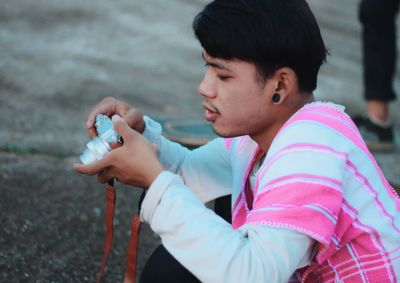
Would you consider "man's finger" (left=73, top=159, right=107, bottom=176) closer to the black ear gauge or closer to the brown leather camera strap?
the brown leather camera strap

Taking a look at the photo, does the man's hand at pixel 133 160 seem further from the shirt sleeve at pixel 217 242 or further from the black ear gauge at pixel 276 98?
the black ear gauge at pixel 276 98

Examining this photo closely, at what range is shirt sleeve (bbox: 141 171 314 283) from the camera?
1350mm

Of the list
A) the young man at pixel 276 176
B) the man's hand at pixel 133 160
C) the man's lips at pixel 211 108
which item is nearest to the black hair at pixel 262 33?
the young man at pixel 276 176

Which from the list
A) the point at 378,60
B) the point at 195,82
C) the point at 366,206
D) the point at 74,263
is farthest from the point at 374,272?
the point at 195,82

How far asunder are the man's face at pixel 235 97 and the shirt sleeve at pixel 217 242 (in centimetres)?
27

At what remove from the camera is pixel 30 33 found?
539 cm

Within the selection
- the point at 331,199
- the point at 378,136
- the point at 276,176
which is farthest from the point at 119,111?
the point at 378,136

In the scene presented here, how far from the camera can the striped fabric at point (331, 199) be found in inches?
54.1

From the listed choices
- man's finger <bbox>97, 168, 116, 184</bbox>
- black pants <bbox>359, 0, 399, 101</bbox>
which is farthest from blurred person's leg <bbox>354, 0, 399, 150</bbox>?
man's finger <bbox>97, 168, 116, 184</bbox>

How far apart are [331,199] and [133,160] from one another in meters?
0.46

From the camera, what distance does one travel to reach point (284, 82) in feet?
5.34

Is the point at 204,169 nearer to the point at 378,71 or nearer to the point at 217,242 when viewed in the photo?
the point at 217,242

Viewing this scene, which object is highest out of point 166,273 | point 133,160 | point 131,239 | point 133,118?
point 133,160

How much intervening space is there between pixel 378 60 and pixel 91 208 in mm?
2319
